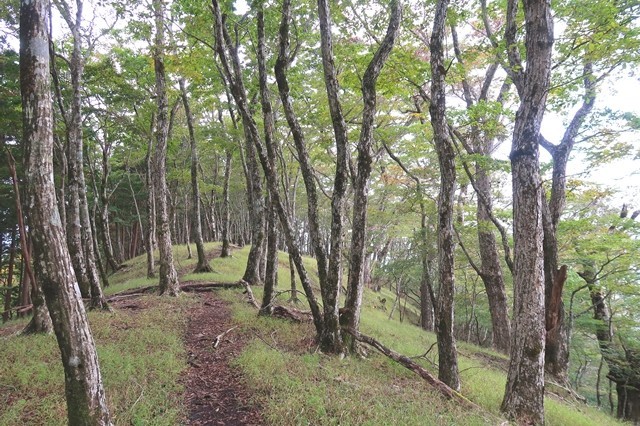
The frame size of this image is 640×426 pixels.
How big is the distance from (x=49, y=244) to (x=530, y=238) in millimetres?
7219

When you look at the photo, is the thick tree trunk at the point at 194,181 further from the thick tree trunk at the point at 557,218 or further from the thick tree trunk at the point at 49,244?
the thick tree trunk at the point at 557,218

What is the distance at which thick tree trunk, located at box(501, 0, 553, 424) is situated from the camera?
639 cm

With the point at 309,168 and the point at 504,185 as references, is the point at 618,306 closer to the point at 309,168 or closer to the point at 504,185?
the point at 504,185

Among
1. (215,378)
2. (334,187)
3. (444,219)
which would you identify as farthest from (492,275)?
(215,378)

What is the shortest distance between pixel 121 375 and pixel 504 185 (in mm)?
23300

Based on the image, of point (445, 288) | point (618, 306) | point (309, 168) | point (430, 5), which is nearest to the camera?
point (445, 288)

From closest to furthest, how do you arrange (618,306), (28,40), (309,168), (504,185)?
1. (28,40)
2. (309,168)
3. (618,306)
4. (504,185)

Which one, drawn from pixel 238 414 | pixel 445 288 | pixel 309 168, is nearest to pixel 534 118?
pixel 445 288

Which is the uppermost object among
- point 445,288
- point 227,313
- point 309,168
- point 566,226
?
point 309,168

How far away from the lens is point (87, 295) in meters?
12.7

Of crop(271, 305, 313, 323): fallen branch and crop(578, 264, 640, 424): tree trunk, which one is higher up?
crop(271, 305, 313, 323): fallen branch

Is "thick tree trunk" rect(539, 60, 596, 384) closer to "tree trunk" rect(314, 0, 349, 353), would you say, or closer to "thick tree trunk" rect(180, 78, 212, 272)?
"tree trunk" rect(314, 0, 349, 353)

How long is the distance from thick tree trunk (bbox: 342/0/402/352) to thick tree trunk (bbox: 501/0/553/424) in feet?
8.52

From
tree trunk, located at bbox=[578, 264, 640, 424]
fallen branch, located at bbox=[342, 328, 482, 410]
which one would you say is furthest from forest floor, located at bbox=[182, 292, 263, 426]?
tree trunk, located at bbox=[578, 264, 640, 424]
